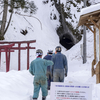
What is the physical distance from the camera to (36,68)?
226 inches

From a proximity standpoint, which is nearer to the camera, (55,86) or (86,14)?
(55,86)

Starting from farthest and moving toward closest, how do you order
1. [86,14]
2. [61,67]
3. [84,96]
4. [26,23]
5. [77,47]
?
[26,23] → [77,47] → [86,14] → [61,67] → [84,96]

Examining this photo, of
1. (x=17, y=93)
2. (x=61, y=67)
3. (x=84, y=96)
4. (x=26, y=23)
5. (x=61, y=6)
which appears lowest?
(x=17, y=93)

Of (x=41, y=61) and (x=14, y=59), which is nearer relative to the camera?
(x=41, y=61)

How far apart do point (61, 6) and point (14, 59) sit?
10.5 m

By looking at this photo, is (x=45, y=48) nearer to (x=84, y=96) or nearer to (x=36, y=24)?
(x=36, y=24)

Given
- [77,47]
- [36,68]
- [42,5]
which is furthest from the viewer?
[42,5]

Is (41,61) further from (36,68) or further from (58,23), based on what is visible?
(58,23)

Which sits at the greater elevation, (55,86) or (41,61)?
(41,61)

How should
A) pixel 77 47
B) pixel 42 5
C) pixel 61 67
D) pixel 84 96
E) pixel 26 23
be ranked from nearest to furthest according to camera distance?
pixel 84 96 → pixel 61 67 → pixel 77 47 → pixel 26 23 → pixel 42 5

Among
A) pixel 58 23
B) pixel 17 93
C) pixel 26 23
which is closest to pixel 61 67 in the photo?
pixel 17 93

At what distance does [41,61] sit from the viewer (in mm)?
5754

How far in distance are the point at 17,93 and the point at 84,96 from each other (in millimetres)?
3382

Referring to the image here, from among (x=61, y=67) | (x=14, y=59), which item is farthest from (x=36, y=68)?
(x=14, y=59)
